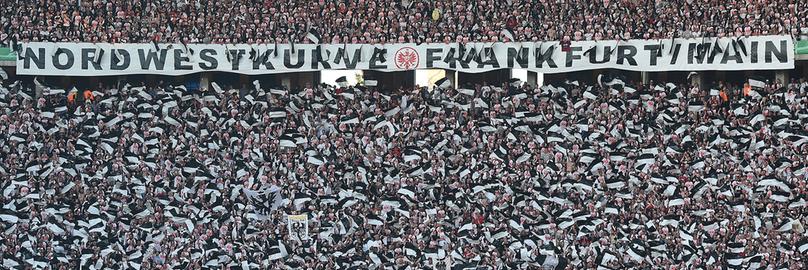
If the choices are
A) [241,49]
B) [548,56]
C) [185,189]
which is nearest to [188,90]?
[241,49]

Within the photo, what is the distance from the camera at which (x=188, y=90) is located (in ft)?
142

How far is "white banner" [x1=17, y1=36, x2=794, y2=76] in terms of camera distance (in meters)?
41.6

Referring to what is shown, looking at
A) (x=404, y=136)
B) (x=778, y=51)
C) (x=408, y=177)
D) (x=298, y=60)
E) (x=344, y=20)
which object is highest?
(x=344, y=20)

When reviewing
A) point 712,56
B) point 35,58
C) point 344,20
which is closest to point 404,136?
point 344,20

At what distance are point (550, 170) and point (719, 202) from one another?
3.25m

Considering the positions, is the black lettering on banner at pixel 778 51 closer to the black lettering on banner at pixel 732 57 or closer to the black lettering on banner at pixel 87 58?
the black lettering on banner at pixel 732 57

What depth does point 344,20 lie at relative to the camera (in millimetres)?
42625

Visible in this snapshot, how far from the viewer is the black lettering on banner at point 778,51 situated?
133 feet

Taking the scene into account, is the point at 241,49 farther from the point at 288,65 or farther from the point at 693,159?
the point at 693,159

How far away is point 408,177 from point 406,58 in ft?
12.0

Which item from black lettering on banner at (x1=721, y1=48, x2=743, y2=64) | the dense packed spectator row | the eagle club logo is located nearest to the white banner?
the eagle club logo

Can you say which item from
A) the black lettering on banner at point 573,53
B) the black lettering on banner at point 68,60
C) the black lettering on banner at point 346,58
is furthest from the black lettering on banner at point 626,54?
the black lettering on banner at point 68,60

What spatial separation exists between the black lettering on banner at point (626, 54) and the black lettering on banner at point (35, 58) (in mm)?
11418

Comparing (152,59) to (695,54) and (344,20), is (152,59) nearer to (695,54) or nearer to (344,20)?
(344,20)
